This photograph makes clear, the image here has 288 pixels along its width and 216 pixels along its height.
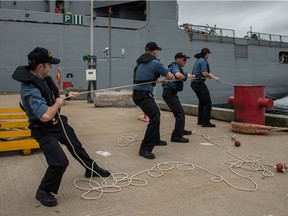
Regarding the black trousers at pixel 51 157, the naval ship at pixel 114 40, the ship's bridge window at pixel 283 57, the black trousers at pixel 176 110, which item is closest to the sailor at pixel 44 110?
the black trousers at pixel 51 157

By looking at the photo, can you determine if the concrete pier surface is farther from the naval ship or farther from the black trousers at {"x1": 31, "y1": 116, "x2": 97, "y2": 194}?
the naval ship

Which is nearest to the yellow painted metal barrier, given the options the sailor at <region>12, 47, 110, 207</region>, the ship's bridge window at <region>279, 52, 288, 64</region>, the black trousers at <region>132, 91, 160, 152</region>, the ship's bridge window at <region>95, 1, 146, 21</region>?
the black trousers at <region>132, 91, 160, 152</region>

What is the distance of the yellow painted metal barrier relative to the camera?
468 centimetres

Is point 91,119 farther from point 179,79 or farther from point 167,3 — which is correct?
point 167,3

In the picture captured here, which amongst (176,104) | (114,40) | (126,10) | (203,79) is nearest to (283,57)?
(126,10)

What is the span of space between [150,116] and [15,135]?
202 centimetres

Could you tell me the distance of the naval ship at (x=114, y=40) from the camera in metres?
18.4

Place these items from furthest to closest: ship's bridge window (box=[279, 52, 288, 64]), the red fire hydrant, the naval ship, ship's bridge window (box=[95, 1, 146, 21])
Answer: ship's bridge window (box=[279, 52, 288, 64]) → ship's bridge window (box=[95, 1, 146, 21]) → the naval ship → the red fire hydrant

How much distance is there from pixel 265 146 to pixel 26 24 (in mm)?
16634

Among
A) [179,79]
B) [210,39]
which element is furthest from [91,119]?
[210,39]

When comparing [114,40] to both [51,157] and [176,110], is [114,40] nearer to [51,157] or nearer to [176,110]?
[176,110]

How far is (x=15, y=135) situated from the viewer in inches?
190

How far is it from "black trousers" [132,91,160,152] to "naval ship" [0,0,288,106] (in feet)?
35.4

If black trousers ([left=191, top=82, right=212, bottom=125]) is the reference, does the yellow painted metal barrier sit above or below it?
below
